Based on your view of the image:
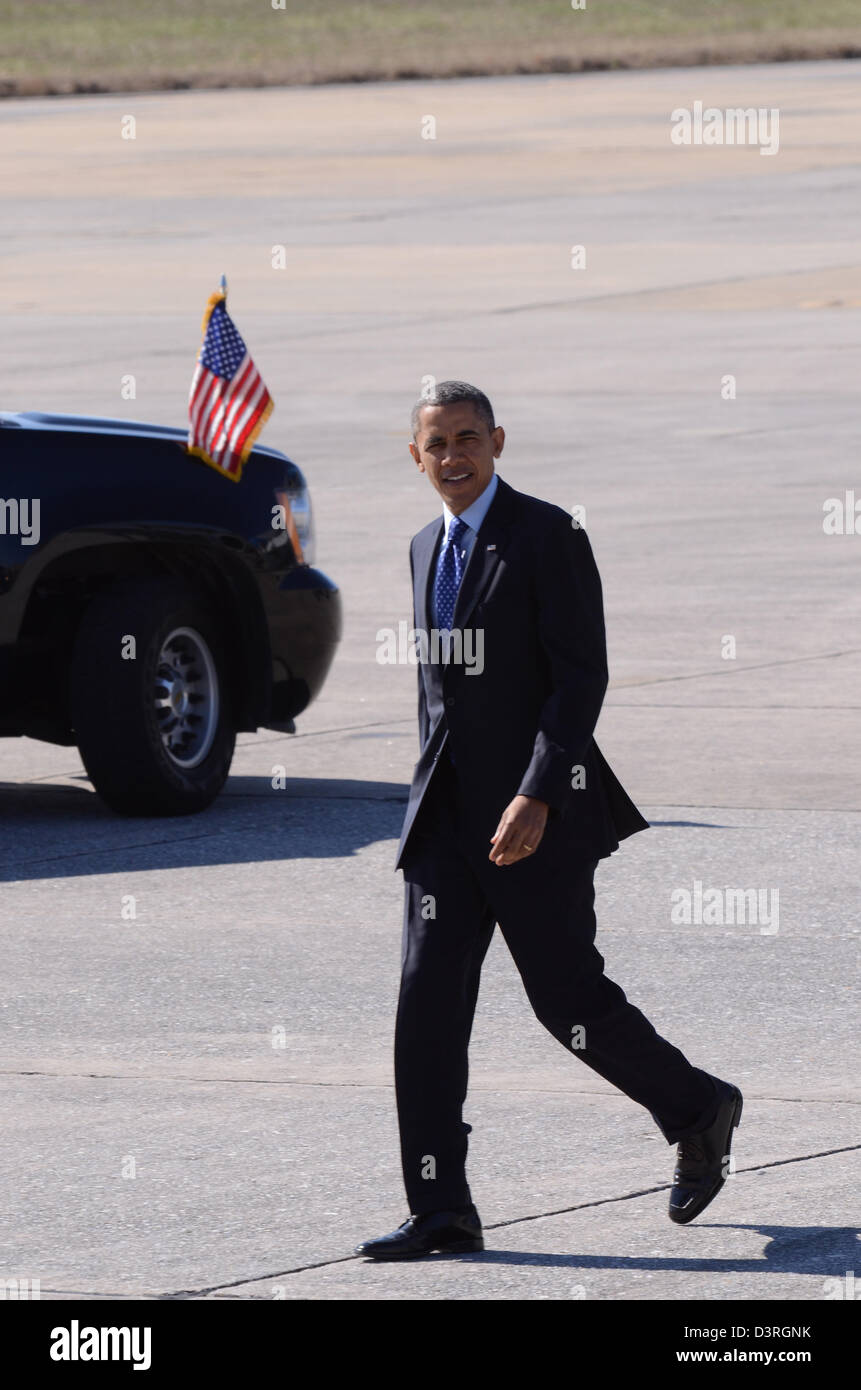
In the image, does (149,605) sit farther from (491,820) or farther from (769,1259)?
(769,1259)

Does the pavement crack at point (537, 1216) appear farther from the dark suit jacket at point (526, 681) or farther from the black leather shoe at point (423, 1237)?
the dark suit jacket at point (526, 681)

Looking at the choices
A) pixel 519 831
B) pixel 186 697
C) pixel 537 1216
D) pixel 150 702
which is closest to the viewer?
pixel 519 831

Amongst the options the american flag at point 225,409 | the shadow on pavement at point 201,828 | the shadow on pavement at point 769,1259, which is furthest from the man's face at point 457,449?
the american flag at point 225,409

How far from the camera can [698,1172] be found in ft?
20.2

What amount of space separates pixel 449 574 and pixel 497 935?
126 inches

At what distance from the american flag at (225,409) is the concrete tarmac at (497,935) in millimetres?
1315

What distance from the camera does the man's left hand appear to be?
5.89m

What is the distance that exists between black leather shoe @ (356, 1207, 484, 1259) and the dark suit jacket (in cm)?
76

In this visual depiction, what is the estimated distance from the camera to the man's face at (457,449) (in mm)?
6027

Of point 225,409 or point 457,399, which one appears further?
point 225,409

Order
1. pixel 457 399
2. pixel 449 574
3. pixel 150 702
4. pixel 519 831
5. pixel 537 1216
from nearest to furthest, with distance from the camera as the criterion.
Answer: pixel 519 831 → pixel 457 399 → pixel 449 574 → pixel 537 1216 → pixel 150 702

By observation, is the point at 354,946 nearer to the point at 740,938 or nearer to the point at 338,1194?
the point at 740,938

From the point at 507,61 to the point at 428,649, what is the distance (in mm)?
70012

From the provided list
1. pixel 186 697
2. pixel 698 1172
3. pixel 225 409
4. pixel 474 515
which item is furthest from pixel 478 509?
pixel 225 409
